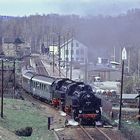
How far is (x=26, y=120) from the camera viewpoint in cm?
2394

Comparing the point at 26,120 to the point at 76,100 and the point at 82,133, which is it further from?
the point at 82,133

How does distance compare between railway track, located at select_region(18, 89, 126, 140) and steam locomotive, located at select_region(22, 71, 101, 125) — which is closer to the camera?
railway track, located at select_region(18, 89, 126, 140)

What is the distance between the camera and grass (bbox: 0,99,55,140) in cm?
2054

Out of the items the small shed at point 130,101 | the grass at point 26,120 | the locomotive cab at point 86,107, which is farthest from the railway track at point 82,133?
the small shed at point 130,101

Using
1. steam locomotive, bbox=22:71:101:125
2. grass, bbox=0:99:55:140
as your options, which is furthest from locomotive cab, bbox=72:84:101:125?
grass, bbox=0:99:55:140

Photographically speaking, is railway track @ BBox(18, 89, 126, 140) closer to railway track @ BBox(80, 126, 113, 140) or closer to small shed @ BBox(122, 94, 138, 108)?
railway track @ BBox(80, 126, 113, 140)

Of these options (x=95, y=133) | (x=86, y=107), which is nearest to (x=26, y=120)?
(x=86, y=107)

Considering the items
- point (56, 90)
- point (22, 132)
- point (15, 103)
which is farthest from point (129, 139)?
point (15, 103)

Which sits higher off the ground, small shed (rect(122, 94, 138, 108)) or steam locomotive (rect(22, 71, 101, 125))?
steam locomotive (rect(22, 71, 101, 125))

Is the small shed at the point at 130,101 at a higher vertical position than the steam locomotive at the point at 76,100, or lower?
lower

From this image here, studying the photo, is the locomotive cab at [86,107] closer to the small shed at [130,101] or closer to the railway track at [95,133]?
the railway track at [95,133]

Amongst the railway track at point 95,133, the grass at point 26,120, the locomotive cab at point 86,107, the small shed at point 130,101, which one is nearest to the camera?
the railway track at point 95,133

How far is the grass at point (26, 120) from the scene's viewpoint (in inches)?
809

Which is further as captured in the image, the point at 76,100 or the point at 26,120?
the point at 26,120
